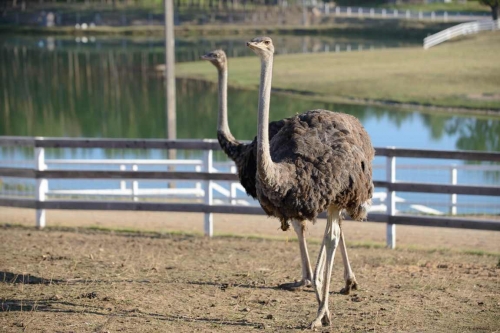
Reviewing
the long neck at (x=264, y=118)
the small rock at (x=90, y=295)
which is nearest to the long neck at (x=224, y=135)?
the small rock at (x=90, y=295)

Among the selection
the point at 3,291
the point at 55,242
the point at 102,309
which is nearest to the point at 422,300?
the point at 102,309

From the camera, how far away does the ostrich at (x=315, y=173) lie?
22.8ft

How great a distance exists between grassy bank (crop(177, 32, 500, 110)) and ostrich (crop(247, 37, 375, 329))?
25098mm

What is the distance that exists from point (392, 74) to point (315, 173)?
34571 millimetres

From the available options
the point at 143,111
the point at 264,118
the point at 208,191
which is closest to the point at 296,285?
the point at 264,118

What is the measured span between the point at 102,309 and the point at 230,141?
100 inches

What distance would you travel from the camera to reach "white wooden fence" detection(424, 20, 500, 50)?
192 ft

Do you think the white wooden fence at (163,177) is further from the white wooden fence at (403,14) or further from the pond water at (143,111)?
the white wooden fence at (403,14)

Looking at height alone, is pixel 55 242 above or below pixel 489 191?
below

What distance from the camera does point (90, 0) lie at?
4230 inches

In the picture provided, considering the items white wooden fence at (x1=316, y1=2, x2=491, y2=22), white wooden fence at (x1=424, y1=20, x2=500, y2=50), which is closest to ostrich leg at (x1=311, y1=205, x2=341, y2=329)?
white wooden fence at (x1=424, y1=20, x2=500, y2=50)

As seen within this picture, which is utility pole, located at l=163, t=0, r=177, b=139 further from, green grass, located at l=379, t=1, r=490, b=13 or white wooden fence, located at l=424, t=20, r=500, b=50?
green grass, located at l=379, t=1, r=490, b=13

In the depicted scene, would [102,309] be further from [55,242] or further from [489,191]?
[489,191]

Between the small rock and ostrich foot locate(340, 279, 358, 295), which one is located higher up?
the small rock
